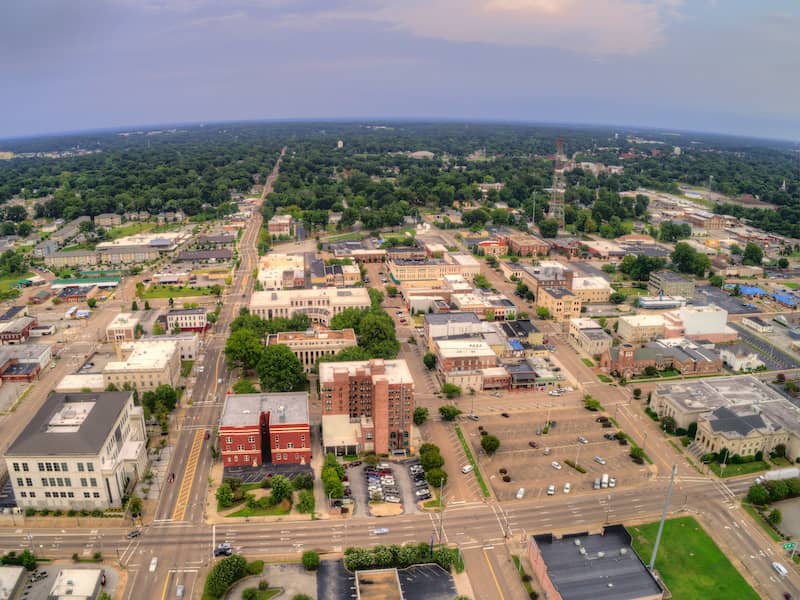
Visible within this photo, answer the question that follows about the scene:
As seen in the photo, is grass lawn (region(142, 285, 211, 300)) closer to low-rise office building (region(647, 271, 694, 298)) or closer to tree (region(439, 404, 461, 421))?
tree (region(439, 404, 461, 421))

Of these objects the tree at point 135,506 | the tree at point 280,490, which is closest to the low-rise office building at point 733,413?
the tree at point 280,490

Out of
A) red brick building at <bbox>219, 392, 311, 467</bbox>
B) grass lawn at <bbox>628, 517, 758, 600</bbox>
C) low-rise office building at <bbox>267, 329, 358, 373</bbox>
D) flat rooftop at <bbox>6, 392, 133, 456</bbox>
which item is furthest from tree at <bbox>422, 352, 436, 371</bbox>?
flat rooftop at <bbox>6, 392, 133, 456</bbox>

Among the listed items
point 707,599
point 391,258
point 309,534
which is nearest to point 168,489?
point 309,534

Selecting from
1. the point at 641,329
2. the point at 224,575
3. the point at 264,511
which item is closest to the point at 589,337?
the point at 641,329

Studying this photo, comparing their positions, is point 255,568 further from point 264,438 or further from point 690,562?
point 690,562

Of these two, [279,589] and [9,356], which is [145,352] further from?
[279,589]

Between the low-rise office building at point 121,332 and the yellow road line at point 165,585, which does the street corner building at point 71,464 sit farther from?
the low-rise office building at point 121,332
